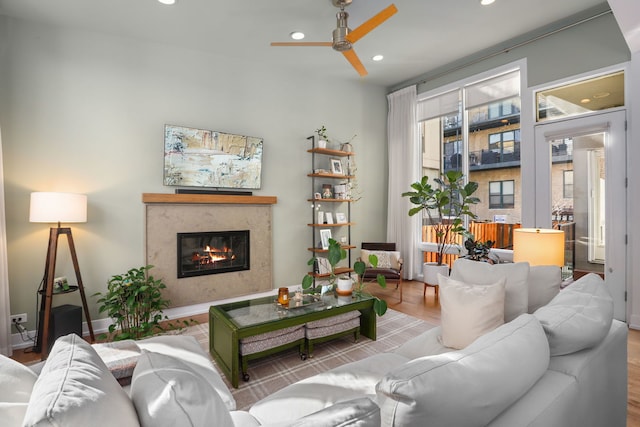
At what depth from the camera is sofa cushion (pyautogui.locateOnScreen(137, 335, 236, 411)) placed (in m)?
1.44

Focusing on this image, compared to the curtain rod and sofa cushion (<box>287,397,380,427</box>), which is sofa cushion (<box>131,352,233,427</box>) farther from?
the curtain rod

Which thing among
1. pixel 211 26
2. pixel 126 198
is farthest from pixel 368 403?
pixel 211 26

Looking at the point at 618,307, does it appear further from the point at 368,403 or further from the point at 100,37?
the point at 100,37

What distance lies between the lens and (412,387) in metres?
0.76

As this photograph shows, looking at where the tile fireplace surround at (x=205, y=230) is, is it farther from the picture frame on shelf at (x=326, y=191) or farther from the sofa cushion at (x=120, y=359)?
the sofa cushion at (x=120, y=359)

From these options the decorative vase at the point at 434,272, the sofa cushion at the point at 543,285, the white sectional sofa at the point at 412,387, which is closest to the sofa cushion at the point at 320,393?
the white sectional sofa at the point at 412,387

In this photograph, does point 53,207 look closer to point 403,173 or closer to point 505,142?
point 403,173

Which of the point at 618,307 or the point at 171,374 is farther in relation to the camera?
the point at 618,307

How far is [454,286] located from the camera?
6.45 ft

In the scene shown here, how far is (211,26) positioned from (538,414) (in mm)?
4099

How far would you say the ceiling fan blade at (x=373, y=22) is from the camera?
7.97ft

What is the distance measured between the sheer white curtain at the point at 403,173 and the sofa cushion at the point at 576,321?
3785 mm

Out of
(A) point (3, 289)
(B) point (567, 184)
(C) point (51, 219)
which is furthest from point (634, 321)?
(A) point (3, 289)

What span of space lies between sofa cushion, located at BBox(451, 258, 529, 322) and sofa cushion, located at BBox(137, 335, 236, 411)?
62.9 inches
